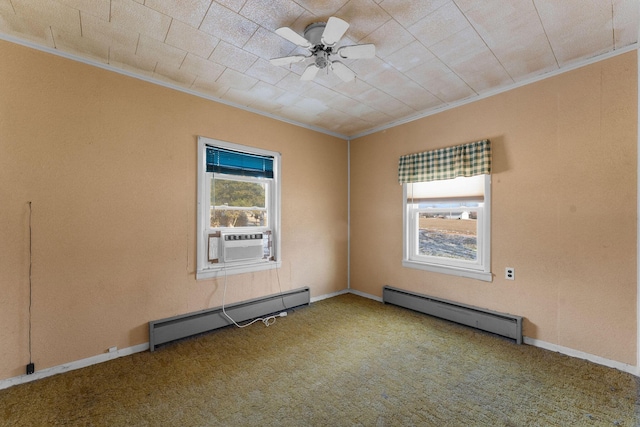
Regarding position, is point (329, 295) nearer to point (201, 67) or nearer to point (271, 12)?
point (201, 67)

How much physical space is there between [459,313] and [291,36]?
10.7 feet

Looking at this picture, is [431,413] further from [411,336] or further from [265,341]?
[265,341]

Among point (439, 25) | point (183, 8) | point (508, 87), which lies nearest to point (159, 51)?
point (183, 8)

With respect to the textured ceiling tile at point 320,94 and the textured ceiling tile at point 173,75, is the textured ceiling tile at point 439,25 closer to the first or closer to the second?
the textured ceiling tile at point 320,94

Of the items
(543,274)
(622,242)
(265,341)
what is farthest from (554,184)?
(265,341)

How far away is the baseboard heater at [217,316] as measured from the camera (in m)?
2.73

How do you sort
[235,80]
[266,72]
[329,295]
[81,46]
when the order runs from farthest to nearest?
[329,295]
[235,80]
[266,72]
[81,46]

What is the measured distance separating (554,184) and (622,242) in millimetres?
674

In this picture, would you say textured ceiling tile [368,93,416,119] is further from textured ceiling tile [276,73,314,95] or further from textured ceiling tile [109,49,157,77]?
textured ceiling tile [109,49,157,77]

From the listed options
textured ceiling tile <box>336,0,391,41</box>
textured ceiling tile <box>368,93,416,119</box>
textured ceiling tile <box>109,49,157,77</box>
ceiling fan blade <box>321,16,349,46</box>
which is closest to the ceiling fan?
ceiling fan blade <box>321,16,349,46</box>

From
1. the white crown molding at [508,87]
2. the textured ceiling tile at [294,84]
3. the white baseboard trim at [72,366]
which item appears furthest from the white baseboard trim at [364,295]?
the textured ceiling tile at [294,84]

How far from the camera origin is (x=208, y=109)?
10.3 feet

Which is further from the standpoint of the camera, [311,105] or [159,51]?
[311,105]

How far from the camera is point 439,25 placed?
78.7 inches
